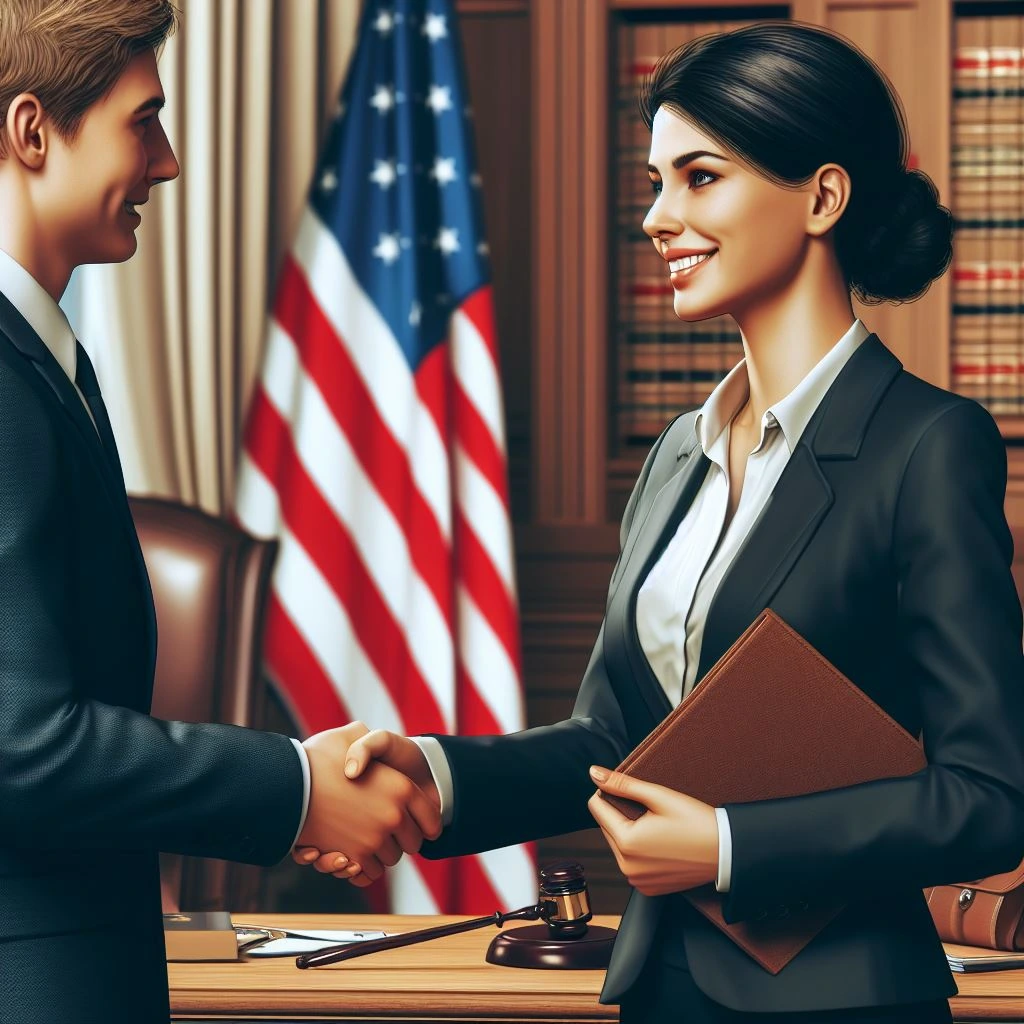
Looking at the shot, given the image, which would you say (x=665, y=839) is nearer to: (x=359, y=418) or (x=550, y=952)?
(x=550, y=952)

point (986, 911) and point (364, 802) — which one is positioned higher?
point (364, 802)

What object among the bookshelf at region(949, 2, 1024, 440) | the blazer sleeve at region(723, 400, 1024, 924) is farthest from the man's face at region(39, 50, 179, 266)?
the bookshelf at region(949, 2, 1024, 440)

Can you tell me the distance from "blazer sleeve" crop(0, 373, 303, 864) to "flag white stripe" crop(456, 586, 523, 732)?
2.45 meters

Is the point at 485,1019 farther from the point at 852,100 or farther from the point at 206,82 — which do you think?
the point at 206,82

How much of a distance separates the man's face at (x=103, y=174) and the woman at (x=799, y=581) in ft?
1.89

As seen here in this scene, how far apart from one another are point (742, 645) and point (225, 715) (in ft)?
7.70

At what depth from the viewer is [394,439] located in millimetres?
4023

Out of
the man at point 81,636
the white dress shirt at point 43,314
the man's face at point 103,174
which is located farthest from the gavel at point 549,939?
the man's face at point 103,174

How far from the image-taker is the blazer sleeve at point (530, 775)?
1799mm

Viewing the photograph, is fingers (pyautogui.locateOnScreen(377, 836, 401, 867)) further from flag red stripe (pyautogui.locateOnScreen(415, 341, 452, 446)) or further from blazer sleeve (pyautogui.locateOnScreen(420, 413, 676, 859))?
flag red stripe (pyautogui.locateOnScreen(415, 341, 452, 446))

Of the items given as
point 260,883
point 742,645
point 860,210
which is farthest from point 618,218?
point 742,645

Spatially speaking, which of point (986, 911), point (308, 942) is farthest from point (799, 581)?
point (308, 942)

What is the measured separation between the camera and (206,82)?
4012mm

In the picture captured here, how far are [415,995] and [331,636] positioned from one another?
1.90 metres
